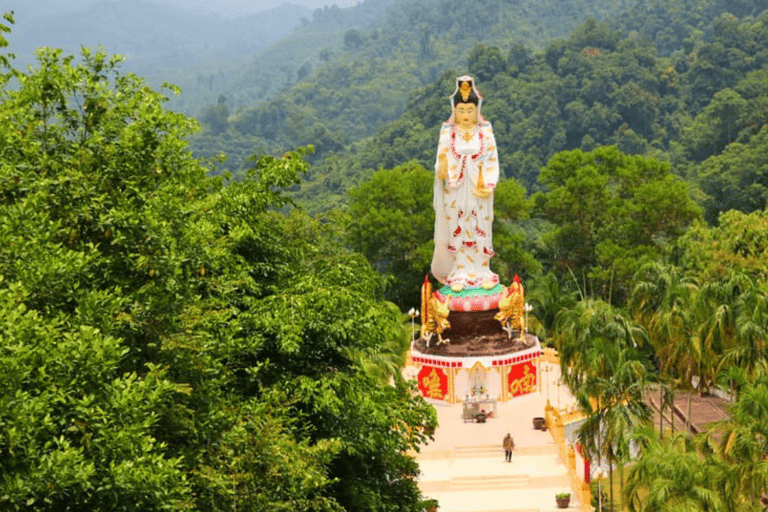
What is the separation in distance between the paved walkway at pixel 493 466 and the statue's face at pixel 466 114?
292 inches

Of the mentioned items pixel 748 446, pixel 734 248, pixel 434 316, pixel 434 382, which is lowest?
pixel 748 446

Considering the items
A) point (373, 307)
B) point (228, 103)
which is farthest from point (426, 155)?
point (228, 103)

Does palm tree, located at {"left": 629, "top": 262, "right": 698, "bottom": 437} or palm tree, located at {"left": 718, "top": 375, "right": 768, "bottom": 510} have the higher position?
palm tree, located at {"left": 629, "top": 262, "right": 698, "bottom": 437}

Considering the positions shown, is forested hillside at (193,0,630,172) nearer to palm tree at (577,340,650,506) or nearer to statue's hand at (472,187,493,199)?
statue's hand at (472,187,493,199)

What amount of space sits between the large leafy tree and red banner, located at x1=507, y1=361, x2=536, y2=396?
13.8m

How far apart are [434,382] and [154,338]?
18184 mm

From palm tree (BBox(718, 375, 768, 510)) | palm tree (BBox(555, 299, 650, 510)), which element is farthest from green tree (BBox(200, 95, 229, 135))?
palm tree (BBox(718, 375, 768, 510))

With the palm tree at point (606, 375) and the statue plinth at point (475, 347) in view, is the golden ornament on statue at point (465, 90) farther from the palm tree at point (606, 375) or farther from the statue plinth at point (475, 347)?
the palm tree at point (606, 375)

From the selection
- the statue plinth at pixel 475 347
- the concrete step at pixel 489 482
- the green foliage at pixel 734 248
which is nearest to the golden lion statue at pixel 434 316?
the statue plinth at pixel 475 347

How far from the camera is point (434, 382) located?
94.9ft

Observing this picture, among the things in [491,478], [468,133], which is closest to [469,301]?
[468,133]

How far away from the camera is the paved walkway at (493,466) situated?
73.2 feet

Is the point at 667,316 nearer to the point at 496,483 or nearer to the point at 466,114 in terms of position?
the point at 496,483

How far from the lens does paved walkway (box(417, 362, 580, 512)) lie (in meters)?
22.3
